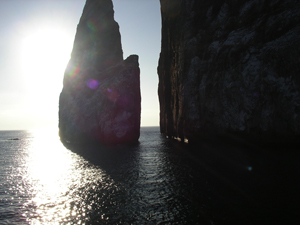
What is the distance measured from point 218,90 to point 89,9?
169 ft

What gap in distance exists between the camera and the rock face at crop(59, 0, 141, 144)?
4428 cm

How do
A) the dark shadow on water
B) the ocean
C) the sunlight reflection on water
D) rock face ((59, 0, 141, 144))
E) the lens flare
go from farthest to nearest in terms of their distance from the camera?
the lens flare
rock face ((59, 0, 141, 144))
the sunlight reflection on water
the ocean
the dark shadow on water

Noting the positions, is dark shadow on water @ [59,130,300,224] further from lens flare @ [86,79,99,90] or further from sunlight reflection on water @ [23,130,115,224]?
lens flare @ [86,79,99,90]

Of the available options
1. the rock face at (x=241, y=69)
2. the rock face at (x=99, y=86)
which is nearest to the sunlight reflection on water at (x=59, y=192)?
the rock face at (x=241, y=69)

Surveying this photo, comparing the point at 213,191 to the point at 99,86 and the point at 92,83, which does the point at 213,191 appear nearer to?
the point at 99,86

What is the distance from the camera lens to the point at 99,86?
48844mm

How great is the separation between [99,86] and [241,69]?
34.9 m

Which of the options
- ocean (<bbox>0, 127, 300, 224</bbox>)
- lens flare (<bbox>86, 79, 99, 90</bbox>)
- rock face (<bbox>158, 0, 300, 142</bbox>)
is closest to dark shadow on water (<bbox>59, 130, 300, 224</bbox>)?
ocean (<bbox>0, 127, 300, 224</bbox>)

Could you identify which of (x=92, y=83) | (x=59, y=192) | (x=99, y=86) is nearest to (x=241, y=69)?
(x=59, y=192)

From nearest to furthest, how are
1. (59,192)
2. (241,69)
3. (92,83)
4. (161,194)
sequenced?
1. (161,194)
2. (59,192)
3. (241,69)
4. (92,83)

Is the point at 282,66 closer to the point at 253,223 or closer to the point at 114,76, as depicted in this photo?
the point at 253,223

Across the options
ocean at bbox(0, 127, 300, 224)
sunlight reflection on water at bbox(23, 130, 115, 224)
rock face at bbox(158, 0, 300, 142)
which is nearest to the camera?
ocean at bbox(0, 127, 300, 224)

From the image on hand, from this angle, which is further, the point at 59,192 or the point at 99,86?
the point at 99,86

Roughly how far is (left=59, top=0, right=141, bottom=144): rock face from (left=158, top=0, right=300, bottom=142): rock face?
1521 centimetres
